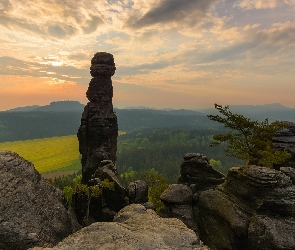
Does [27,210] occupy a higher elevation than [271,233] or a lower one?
higher

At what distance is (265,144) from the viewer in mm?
32938

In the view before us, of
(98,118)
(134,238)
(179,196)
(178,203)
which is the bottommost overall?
(178,203)

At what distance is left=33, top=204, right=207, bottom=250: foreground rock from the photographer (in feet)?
46.3

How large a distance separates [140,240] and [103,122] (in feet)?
143

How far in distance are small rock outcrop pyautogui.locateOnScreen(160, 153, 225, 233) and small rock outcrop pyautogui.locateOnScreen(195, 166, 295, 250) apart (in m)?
3.64

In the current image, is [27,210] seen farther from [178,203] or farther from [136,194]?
[136,194]

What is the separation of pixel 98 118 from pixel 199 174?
2849cm

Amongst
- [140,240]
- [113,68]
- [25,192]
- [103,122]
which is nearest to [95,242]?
[140,240]

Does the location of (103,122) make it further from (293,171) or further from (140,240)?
(140,240)

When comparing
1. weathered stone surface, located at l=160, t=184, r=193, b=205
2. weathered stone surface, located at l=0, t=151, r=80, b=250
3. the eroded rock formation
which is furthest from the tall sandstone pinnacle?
weathered stone surface, located at l=0, t=151, r=80, b=250

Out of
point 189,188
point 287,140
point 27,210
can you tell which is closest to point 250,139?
point 189,188

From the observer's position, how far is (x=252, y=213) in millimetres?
25406

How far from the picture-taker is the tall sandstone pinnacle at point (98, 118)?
185 ft

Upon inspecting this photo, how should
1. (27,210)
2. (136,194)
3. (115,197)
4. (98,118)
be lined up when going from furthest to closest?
(98,118)
(136,194)
(115,197)
(27,210)
